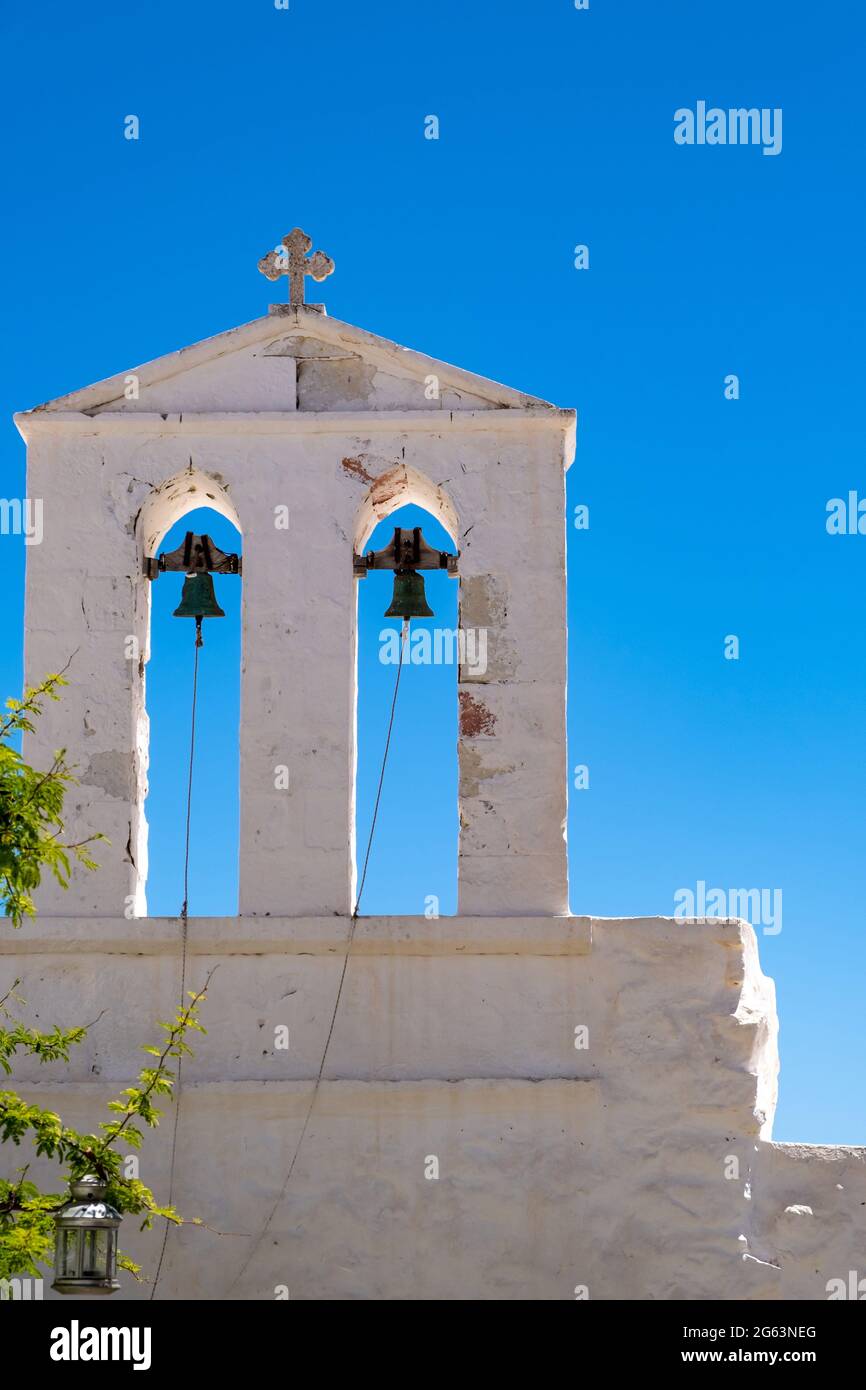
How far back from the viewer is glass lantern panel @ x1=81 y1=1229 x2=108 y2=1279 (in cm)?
917

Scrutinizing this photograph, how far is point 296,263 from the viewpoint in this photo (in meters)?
11.5

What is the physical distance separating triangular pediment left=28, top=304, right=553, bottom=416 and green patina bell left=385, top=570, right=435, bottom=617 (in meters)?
0.73

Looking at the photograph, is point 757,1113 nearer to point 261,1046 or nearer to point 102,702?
point 261,1046

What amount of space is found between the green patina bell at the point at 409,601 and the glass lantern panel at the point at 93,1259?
3262 millimetres

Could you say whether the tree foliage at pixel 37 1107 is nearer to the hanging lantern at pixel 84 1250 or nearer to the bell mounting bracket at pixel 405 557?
the hanging lantern at pixel 84 1250

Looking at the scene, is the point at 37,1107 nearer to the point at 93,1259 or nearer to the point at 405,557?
the point at 93,1259

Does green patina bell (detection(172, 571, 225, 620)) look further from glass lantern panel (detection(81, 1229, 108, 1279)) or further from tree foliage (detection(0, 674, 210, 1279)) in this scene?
glass lantern panel (detection(81, 1229, 108, 1279))

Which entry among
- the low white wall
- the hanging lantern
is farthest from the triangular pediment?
the hanging lantern

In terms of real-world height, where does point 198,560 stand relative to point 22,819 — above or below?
above

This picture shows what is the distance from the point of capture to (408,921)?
10.9 meters

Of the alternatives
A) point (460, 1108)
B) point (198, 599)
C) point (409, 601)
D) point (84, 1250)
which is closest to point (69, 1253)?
point (84, 1250)

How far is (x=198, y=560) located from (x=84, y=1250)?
3350 millimetres

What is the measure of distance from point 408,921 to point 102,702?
155 cm

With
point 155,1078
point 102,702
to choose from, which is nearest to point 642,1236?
point 155,1078
